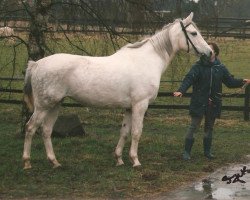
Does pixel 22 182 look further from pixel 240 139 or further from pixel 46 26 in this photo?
pixel 240 139

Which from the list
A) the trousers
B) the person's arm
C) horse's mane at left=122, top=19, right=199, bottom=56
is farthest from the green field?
horse's mane at left=122, top=19, right=199, bottom=56

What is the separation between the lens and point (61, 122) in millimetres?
11578

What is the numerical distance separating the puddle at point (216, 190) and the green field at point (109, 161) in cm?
24

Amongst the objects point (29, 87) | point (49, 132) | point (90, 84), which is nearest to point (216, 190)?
point (90, 84)

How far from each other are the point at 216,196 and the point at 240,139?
198 inches

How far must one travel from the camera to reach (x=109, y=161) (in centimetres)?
907

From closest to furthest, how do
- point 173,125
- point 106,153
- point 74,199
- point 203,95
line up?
point 74,199, point 203,95, point 106,153, point 173,125

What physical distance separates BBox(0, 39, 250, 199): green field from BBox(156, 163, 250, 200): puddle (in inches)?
9.6

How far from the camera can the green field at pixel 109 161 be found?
284 inches

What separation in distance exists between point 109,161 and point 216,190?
92.7 inches

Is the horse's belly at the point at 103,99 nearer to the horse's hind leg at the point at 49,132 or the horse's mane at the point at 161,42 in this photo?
the horse's hind leg at the point at 49,132

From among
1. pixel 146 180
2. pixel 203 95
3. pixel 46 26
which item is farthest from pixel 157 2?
pixel 146 180

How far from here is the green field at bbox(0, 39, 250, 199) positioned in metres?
7.22

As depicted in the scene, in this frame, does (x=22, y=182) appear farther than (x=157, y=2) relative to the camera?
No
